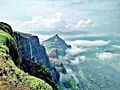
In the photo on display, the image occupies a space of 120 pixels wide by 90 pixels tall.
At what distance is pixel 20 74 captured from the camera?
72438 mm

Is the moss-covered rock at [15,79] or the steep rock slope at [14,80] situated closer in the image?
the steep rock slope at [14,80]

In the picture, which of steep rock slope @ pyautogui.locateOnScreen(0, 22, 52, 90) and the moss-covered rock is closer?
steep rock slope @ pyautogui.locateOnScreen(0, 22, 52, 90)

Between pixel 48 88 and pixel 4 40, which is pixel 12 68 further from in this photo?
pixel 4 40

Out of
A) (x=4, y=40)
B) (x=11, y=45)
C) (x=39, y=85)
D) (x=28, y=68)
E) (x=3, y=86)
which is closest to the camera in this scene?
(x=3, y=86)

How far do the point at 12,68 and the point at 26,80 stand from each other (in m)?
4.01

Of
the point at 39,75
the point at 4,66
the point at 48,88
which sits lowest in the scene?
the point at 39,75

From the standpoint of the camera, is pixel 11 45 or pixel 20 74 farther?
pixel 11 45

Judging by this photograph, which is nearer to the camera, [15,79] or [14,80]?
[14,80]

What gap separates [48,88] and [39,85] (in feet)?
6.35

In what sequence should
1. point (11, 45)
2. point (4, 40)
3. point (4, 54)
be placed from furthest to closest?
point (11, 45) < point (4, 40) < point (4, 54)

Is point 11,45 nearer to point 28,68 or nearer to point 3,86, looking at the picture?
point 28,68

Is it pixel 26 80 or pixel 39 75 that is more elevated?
pixel 26 80

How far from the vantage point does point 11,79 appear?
224 feet

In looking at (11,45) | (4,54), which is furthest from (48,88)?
(11,45)
